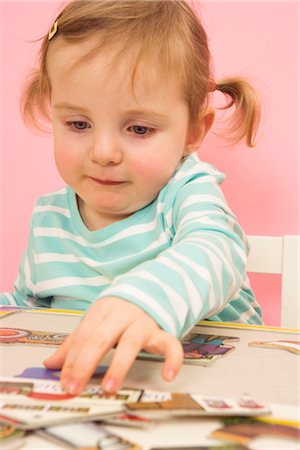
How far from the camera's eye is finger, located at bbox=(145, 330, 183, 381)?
0.36 metres

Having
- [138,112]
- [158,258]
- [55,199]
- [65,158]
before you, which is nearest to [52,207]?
[55,199]

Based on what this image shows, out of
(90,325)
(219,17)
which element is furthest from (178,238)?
(219,17)

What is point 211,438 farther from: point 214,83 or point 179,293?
point 214,83

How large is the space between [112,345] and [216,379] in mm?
73

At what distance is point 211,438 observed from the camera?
11.5 inches

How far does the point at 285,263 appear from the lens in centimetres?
82

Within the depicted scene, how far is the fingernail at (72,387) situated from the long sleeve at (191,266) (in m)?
0.07

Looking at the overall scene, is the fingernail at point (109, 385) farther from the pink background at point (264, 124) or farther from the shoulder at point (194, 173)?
the pink background at point (264, 124)

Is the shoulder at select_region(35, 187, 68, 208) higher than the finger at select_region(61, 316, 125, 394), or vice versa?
the shoulder at select_region(35, 187, 68, 208)

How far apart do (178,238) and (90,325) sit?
235 mm

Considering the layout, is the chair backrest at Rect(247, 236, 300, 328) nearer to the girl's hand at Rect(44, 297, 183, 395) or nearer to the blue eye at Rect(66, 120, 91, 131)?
the blue eye at Rect(66, 120, 91, 131)

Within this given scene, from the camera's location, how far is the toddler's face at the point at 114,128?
0.65 m

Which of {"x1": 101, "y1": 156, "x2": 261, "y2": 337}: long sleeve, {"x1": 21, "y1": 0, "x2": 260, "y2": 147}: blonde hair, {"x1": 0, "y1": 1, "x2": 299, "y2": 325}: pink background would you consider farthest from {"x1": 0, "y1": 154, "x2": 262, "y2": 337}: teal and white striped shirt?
{"x1": 0, "y1": 1, "x2": 299, "y2": 325}: pink background

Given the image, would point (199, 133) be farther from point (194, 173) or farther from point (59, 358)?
point (59, 358)
